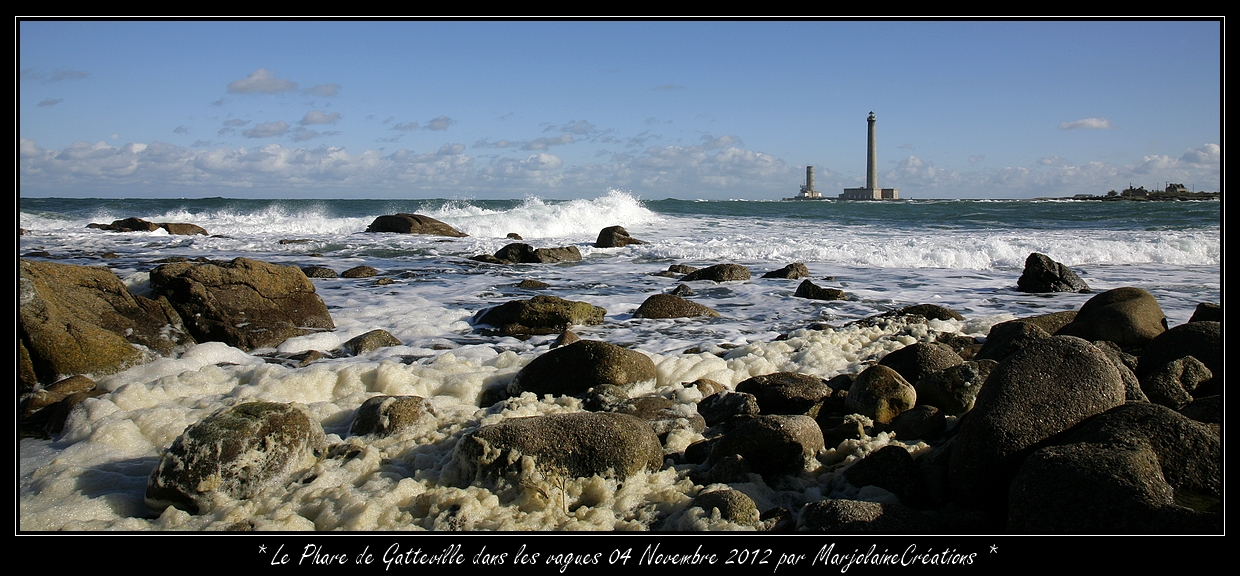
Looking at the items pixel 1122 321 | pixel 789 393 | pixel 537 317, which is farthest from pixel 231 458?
pixel 1122 321

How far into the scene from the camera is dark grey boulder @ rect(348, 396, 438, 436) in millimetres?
3564

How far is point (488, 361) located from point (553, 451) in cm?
211

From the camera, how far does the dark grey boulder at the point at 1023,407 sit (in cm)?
263

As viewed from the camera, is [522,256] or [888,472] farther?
[522,256]

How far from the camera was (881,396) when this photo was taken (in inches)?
145

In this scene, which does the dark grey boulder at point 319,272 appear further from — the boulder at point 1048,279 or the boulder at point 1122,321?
the boulder at point 1048,279

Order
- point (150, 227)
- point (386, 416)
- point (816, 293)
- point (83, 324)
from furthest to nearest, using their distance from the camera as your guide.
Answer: point (150, 227) → point (816, 293) → point (83, 324) → point (386, 416)

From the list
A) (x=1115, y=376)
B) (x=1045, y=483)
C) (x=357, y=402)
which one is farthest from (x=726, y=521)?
(x=357, y=402)

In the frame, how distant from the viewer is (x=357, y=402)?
4.08 m

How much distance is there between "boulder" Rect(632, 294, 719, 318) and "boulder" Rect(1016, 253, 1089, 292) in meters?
4.49

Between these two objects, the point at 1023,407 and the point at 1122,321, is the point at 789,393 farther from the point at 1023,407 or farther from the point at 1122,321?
the point at 1122,321

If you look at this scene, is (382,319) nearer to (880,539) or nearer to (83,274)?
(83,274)

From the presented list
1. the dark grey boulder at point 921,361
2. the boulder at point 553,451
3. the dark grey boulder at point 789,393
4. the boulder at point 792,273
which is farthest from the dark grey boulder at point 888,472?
the boulder at point 792,273

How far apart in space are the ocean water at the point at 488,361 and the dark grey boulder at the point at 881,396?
299 millimetres
